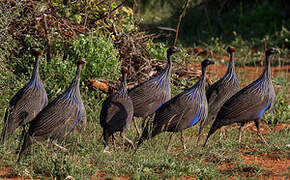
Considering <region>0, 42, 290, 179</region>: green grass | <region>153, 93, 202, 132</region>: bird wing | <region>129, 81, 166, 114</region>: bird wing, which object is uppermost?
<region>129, 81, 166, 114</region>: bird wing

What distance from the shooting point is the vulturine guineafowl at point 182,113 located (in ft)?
20.4

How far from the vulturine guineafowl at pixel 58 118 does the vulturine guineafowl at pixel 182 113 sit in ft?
2.82

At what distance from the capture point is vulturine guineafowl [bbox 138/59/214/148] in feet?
20.4

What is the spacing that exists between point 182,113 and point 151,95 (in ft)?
2.42

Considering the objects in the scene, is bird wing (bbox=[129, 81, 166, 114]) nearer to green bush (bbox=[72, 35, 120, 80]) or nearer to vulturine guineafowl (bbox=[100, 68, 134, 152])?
vulturine guineafowl (bbox=[100, 68, 134, 152])

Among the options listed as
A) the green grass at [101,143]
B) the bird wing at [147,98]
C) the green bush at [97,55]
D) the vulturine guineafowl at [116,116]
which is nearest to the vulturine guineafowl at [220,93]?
the green grass at [101,143]

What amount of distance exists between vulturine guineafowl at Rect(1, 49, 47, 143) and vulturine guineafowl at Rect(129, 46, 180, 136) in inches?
45.4

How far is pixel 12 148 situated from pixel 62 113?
0.68m

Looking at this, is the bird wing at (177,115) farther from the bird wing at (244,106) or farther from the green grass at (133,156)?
the bird wing at (244,106)

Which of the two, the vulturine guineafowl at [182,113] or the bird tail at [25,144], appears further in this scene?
the vulturine guineafowl at [182,113]

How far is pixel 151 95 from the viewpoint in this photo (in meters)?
6.80

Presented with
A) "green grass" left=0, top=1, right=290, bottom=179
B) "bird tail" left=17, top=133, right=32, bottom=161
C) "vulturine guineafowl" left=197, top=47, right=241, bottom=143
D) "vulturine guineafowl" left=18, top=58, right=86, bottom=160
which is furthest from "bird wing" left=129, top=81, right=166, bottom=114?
"bird tail" left=17, top=133, right=32, bottom=161

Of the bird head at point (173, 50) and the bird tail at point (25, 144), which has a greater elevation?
the bird head at point (173, 50)

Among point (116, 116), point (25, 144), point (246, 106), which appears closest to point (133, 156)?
point (116, 116)
